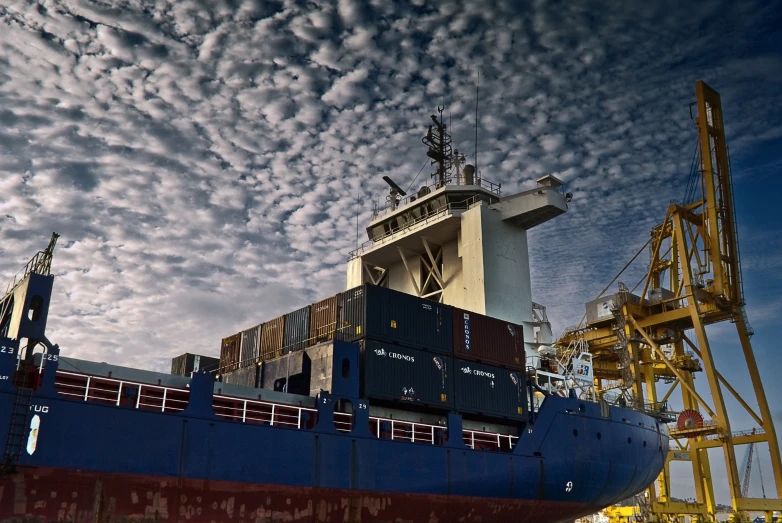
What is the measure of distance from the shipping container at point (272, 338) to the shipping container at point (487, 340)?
22.6 feet

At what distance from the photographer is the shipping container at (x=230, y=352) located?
91.6ft

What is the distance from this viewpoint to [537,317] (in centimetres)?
3344

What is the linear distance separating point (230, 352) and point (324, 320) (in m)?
5.96

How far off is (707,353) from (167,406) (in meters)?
27.4

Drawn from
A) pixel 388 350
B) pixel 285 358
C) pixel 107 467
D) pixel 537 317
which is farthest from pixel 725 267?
pixel 107 467

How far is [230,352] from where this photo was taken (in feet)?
93.3

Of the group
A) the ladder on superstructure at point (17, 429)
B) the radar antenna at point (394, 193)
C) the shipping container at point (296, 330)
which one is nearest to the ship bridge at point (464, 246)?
the radar antenna at point (394, 193)

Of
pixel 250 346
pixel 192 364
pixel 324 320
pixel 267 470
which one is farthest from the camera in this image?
pixel 192 364

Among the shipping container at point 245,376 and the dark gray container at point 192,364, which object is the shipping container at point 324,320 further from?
the dark gray container at point 192,364

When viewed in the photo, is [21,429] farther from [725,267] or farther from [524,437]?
[725,267]

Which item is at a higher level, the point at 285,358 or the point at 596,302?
the point at 596,302

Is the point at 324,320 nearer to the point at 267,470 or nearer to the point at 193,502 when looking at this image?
the point at 267,470

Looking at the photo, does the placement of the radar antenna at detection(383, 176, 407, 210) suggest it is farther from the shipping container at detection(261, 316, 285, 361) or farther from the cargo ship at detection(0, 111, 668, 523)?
the shipping container at detection(261, 316, 285, 361)

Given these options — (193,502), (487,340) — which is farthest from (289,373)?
(487,340)
